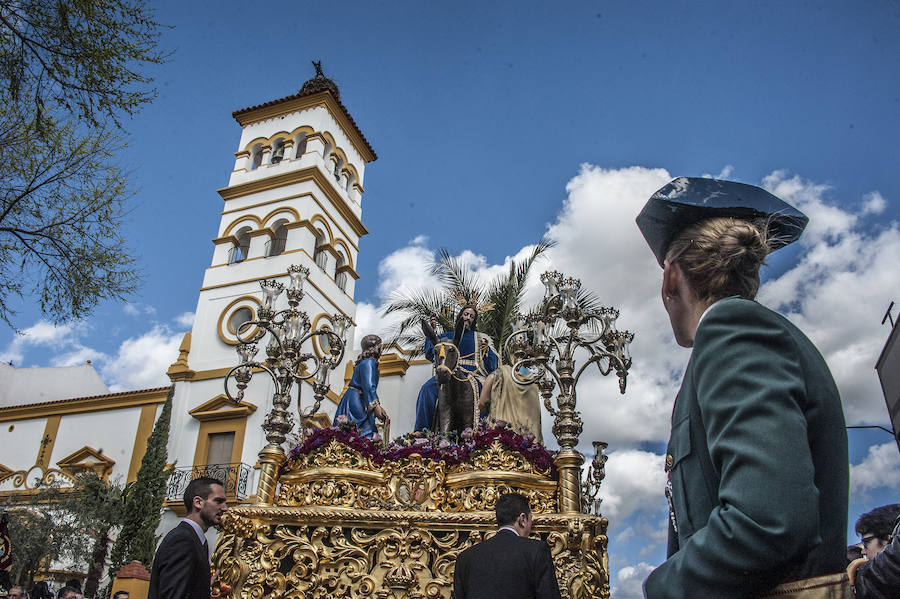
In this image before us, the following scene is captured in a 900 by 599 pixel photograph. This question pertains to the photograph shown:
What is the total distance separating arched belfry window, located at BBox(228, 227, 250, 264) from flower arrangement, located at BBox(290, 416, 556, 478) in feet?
65.6

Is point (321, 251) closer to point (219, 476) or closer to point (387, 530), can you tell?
point (219, 476)

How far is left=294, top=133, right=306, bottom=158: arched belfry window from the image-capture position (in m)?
Result: 26.6

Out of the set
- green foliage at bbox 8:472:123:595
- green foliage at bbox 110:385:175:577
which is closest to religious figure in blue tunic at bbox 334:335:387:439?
green foliage at bbox 110:385:175:577

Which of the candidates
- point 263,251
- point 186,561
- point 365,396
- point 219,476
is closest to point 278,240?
point 263,251

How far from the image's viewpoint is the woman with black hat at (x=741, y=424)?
113 centimetres

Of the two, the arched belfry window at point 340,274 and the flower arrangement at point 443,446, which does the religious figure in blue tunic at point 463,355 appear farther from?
the arched belfry window at point 340,274

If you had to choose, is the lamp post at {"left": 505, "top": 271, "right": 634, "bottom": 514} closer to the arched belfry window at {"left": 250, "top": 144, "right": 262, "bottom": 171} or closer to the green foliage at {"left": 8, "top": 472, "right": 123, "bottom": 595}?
the green foliage at {"left": 8, "top": 472, "right": 123, "bottom": 595}

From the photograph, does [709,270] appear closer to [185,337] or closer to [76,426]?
[185,337]

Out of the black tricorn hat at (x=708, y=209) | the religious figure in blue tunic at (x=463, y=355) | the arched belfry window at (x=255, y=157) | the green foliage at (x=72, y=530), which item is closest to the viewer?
the black tricorn hat at (x=708, y=209)

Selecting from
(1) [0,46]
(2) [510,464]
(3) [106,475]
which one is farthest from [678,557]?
(3) [106,475]

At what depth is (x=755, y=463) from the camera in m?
1.15

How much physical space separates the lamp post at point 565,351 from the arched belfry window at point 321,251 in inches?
727

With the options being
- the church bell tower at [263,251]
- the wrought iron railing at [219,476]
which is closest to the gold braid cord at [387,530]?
the church bell tower at [263,251]

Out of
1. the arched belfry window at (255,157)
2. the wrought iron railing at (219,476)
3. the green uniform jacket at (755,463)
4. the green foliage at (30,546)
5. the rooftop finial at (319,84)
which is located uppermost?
the rooftop finial at (319,84)
